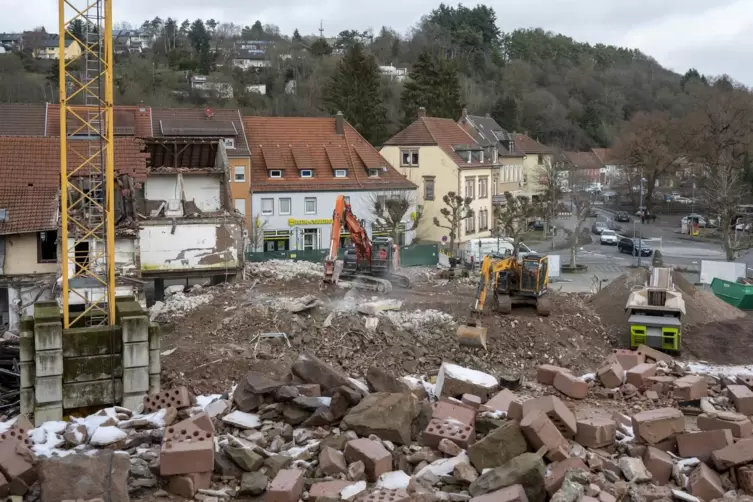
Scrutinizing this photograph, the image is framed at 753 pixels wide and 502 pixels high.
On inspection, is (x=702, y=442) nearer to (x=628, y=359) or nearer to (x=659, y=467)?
(x=659, y=467)

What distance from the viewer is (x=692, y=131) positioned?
68875 mm

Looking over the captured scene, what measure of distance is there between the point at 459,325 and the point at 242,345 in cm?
557

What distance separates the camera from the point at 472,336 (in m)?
18.5

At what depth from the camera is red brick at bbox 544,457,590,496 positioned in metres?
8.90

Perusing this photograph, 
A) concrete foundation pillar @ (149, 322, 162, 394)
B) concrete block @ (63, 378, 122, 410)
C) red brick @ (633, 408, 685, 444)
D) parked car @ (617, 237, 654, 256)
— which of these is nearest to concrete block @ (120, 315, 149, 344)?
concrete foundation pillar @ (149, 322, 162, 394)

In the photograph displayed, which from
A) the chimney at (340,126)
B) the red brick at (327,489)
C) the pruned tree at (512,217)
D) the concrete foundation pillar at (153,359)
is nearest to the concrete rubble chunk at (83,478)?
the red brick at (327,489)

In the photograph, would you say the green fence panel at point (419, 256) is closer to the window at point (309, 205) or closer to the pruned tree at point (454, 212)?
the pruned tree at point (454, 212)

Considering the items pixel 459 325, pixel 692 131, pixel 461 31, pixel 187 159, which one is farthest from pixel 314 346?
pixel 461 31

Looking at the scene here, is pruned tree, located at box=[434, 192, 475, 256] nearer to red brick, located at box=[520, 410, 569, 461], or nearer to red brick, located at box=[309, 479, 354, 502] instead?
red brick, located at box=[520, 410, 569, 461]

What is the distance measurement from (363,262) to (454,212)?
55.5 ft

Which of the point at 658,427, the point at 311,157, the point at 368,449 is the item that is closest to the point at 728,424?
the point at 658,427

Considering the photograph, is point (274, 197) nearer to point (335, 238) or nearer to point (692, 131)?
point (335, 238)

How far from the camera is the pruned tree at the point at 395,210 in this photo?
41312 millimetres

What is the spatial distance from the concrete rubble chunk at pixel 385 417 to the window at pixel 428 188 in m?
38.1
